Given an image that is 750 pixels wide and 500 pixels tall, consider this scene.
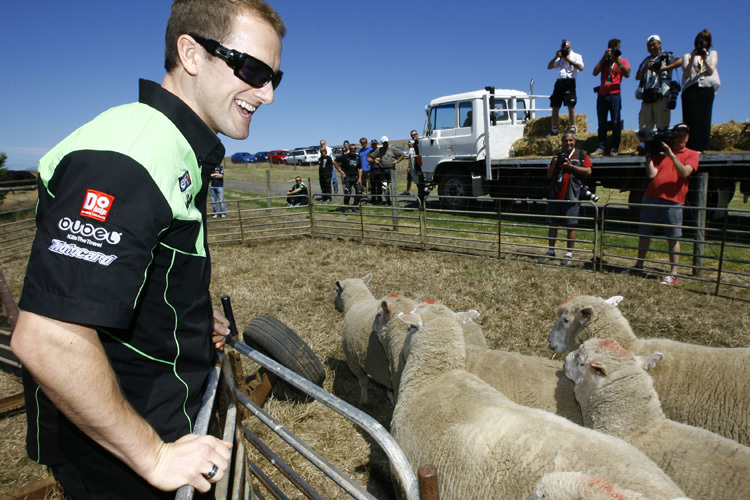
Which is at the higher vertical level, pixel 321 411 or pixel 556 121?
pixel 556 121

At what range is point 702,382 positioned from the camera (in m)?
2.67

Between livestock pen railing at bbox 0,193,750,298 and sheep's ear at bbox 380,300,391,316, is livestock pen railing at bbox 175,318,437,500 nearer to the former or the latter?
sheep's ear at bbox 380,300,391,316

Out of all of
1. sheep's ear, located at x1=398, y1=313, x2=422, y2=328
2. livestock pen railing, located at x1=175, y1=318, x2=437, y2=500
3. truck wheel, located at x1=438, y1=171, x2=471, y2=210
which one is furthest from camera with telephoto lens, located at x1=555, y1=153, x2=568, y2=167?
livestock pen railing, located at x1=175, y1=318, x2=437, y2=500

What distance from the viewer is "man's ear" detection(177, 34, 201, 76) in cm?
110

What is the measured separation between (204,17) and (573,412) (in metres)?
2.76

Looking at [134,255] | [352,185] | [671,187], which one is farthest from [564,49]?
[134,255]

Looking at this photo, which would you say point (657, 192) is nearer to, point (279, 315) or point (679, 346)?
point (679, 346)

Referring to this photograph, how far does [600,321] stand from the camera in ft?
10.6

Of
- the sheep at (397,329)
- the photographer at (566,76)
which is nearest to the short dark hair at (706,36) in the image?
the photographer at (566,76)

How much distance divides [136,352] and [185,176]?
0.45 metres

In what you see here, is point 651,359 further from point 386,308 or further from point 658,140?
point 658,140

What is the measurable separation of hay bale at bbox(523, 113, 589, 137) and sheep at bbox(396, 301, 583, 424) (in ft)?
33.6

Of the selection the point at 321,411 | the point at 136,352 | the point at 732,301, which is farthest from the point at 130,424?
the point at 732,301

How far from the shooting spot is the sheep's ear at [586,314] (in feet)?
10.6
